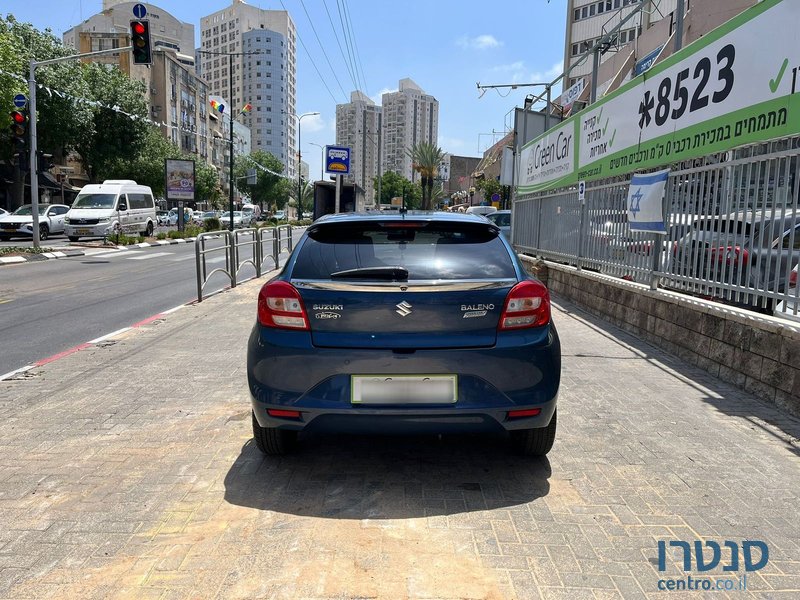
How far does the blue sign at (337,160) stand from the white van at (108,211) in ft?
49.0

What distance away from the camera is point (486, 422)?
3.35 metres

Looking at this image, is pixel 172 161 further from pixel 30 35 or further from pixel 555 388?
pixel 555 388

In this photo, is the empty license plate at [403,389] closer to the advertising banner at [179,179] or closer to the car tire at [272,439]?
the car tire at [272,439]

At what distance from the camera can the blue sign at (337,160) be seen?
17.0 m

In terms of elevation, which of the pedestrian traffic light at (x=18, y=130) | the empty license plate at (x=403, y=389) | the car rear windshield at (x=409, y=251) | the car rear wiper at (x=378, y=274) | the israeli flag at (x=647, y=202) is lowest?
the empty license plate at (x=403, y=389)

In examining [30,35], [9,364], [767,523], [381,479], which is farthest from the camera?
[30,35]

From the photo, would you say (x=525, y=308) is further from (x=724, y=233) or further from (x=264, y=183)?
(x=264, y=183)

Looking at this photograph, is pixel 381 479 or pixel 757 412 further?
pixel 757 412

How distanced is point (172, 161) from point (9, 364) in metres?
37.8

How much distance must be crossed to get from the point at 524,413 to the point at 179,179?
4233 centimetres

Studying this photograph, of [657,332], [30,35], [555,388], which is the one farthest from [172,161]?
[555,388]

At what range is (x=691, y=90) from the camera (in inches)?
277

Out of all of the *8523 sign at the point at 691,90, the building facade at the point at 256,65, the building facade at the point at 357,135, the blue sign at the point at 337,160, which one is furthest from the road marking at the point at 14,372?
the building facade at the point at 256,65

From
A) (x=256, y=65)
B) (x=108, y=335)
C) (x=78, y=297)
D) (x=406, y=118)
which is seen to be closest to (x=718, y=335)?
(x=108, y=335)
